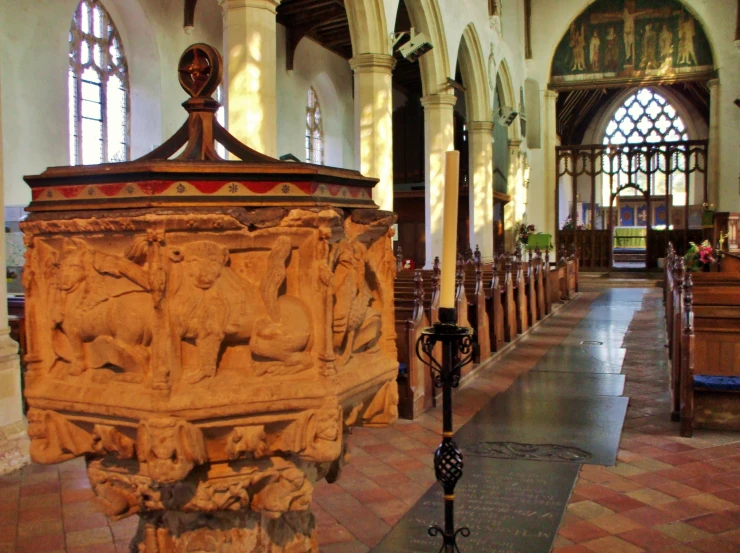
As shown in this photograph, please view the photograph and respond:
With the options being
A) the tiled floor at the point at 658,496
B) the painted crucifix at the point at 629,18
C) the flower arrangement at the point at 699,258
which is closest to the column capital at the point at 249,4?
the tiled floor at the point at 658,496

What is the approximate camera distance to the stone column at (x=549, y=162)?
20.5 meters

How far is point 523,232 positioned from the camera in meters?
18.6

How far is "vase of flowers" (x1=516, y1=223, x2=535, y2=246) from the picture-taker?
728 inches

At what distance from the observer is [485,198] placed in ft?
51.2

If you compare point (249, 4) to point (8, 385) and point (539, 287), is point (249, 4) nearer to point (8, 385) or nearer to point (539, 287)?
point (8, 385)

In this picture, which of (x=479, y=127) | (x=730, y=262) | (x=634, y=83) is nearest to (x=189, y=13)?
(x=479, y=127)

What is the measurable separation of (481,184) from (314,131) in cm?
359

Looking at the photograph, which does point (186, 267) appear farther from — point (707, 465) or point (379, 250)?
point (707, 465)

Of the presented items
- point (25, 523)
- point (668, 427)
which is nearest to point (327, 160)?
point (668, 427)

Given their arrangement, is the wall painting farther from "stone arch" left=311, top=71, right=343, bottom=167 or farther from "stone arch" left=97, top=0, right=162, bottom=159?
"stone arch" left=97, top=0, right=162, bottom=159

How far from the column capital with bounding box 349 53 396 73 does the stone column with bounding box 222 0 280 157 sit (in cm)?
291

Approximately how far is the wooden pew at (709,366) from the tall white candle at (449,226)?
3.18 metres

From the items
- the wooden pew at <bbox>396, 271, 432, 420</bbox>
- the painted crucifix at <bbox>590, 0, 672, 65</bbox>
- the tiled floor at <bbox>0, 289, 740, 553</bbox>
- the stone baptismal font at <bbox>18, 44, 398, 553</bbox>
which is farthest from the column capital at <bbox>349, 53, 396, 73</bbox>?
the painted crucifix at <bbox>590, 0, 672, 65</bbox>

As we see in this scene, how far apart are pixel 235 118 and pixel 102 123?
4419mm
